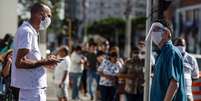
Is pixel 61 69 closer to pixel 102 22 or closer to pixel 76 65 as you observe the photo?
pixel 76 65

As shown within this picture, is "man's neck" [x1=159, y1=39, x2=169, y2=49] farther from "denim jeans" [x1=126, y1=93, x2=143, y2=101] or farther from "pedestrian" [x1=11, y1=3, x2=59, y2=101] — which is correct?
"denim jeans" [x1=126, y1=93, x2=143, y2=101]

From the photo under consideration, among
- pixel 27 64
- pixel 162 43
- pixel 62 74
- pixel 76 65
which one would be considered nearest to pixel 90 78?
pixel 76 65

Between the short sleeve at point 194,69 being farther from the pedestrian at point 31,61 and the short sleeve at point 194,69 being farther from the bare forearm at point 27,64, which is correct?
the bare forearm at point 27,64

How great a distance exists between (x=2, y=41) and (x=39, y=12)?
5235 millimetres

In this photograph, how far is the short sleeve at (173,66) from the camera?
20.5 ft

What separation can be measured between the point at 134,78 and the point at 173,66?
555 cm

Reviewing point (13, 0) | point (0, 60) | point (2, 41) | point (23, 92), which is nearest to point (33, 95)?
point (23, 92)

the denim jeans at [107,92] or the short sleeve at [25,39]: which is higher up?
Result: the short sleeve at [25,39]

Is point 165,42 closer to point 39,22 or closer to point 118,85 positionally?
point 39,22

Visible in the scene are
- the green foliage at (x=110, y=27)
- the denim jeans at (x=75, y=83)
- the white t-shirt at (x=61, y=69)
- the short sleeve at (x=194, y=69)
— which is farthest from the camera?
the green foliage at (x=110, y=27)

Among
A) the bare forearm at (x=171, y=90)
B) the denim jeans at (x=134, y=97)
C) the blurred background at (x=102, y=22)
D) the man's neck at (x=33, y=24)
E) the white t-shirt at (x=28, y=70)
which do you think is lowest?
the denim jeans at (x=134, y=97)

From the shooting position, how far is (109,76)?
12.9 metres

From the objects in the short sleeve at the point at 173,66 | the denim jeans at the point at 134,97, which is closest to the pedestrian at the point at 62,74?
the denim jeans at the point at 134,97

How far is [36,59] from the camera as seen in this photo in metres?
6.37
